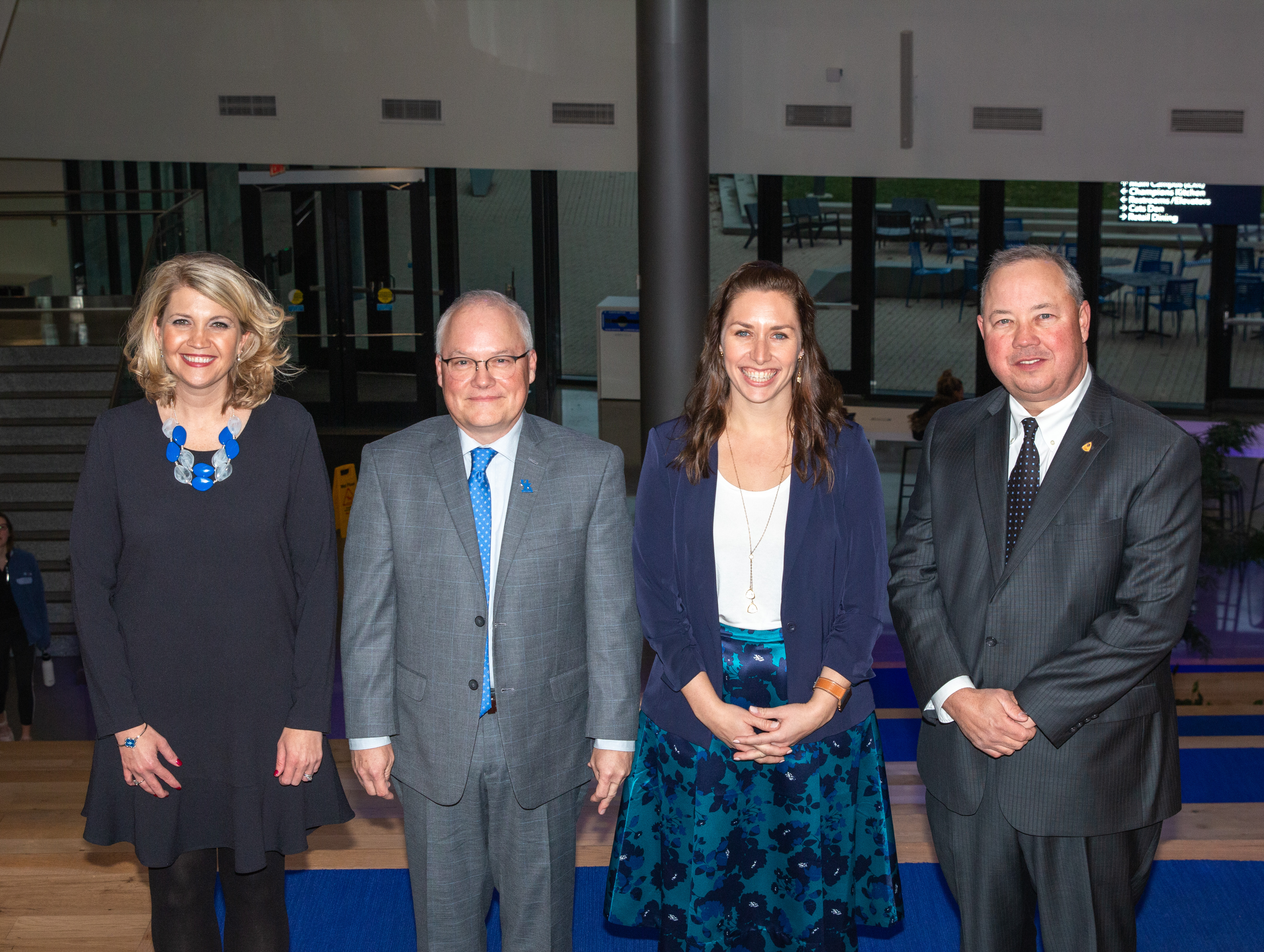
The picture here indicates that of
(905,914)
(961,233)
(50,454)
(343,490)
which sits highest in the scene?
(961,233)

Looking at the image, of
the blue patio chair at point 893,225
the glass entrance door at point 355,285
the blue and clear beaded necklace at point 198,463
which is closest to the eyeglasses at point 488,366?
the blue and clear beaded necklace at point 198,463

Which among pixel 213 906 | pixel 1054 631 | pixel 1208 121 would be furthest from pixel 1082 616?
pixel 1208 121

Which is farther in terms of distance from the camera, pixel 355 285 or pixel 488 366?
pixel 355 285

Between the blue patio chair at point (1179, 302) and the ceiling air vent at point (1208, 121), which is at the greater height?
the ceiling air vent at point (1208, 121)

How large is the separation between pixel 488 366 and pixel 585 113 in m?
7.92

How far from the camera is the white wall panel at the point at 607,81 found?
9.66m

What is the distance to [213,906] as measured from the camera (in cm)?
271

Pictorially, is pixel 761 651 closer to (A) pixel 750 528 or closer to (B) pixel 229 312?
(A) pixel 750 528

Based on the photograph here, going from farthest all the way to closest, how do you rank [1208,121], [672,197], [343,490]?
[1208,121], [343,490], [672,197]

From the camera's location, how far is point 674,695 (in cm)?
277

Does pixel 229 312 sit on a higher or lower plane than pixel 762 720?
higher

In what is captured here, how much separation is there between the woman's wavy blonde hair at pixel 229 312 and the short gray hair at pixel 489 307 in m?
0.32

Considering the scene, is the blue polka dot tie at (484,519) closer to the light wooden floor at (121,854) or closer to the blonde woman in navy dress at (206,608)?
the blonde woman in navy dress at (206,608)

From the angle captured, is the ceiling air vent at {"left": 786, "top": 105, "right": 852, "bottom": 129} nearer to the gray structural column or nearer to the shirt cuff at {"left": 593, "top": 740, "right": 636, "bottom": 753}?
the gray structural column
